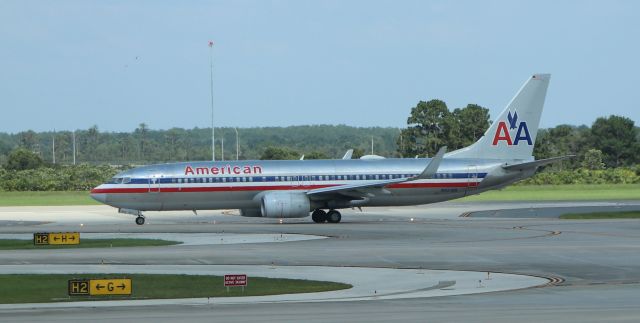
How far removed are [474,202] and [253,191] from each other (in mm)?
26841

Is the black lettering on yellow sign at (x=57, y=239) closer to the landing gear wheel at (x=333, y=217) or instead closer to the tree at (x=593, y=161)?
the landing gear wheel at (x=333, y=217)

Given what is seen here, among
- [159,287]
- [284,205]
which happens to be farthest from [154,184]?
[159,287]

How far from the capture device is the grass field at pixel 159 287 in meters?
28.7

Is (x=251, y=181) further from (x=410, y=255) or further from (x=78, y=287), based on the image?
(x=78, y=287)

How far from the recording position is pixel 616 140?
167500mm

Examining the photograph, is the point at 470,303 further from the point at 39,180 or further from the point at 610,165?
the point at 610,165

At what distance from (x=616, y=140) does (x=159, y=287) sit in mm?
145111

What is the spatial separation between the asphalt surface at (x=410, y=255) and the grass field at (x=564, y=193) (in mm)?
11369

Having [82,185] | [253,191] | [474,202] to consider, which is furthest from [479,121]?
[253,191]

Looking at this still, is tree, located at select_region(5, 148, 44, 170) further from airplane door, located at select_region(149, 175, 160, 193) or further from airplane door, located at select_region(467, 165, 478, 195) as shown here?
airplane door, located at select_region(467, 165, 478, 195)

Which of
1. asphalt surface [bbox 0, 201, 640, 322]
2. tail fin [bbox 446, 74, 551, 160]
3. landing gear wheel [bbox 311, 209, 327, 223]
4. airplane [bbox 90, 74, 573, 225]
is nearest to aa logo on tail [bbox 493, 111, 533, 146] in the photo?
tail fin [bbox 446, 74, 551, 160]

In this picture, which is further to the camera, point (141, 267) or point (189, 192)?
point (189, 192)

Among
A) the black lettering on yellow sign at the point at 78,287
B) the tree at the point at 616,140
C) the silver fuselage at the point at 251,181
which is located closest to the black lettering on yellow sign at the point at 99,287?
the black lettering on yellow sign at the point at 78,287

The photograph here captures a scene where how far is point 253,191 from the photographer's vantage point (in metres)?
61.5
